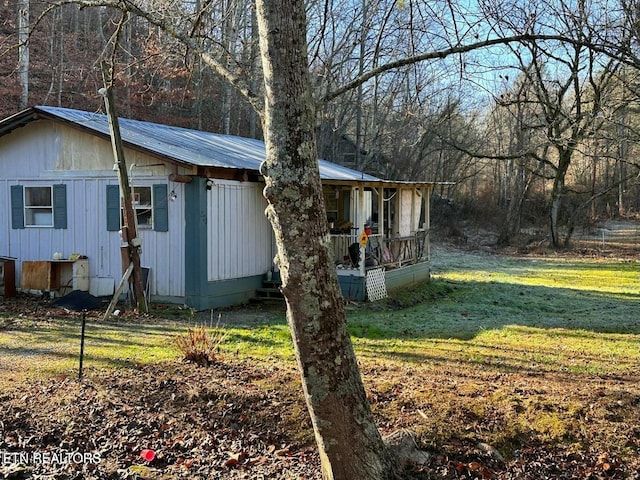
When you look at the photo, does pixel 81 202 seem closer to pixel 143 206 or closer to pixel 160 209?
pixel 143 206

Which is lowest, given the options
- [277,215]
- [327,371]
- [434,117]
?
[327,371]

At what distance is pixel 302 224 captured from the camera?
10.5 feet

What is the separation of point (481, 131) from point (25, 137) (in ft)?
98.3

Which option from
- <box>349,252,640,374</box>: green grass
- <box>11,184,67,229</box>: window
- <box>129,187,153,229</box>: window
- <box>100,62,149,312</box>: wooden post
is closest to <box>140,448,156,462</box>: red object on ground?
<box>349,252,640,374</box>: green grass

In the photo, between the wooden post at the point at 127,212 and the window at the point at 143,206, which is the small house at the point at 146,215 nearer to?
the window at the point at 143,206

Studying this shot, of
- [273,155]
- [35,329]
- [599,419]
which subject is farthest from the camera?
[35,329]

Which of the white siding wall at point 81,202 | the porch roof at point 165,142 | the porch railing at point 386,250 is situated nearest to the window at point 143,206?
the white siding wall at point 81,202

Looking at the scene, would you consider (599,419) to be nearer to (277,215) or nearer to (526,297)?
(277,215)

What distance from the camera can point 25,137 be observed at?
1363 centimetres

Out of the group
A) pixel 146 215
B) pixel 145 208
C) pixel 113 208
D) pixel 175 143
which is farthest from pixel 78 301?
pixel 175 143

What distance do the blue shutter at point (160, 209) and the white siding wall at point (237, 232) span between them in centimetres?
86

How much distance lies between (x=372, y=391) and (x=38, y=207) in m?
10.6

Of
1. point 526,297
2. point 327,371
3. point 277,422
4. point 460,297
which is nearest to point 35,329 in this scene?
point 277,422

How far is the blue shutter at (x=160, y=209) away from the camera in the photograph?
1230 cm
